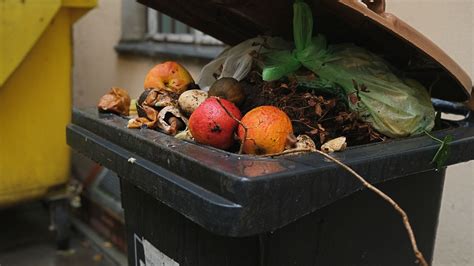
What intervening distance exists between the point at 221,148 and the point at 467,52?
1.32 metres

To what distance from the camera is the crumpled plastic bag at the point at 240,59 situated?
1492 millimetres

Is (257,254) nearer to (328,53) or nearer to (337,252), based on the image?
(337,252)

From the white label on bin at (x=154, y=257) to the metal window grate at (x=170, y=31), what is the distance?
2247mm

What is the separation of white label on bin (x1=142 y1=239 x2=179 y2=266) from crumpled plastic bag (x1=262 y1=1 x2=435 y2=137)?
1.83 ft

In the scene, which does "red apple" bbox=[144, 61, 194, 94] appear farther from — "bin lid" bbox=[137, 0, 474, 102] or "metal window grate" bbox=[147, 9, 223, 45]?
"metal window grate" bbox=[147, 9, 223, 45]

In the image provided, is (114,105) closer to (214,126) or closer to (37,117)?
(214,126)

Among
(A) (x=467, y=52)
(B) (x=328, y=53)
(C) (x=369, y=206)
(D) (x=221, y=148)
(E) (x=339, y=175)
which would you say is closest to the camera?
(E) (x=339, y=175)

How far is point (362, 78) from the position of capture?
4.38ft

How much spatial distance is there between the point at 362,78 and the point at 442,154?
0.28 m

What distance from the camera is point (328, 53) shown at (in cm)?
138

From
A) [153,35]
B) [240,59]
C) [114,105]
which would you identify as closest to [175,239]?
[114,105]

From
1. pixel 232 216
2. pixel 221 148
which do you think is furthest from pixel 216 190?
pixel 221 148

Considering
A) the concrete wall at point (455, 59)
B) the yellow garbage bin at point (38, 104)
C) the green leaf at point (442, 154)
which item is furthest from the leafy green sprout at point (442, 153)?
the yellow garbage bin at point (38, 104)

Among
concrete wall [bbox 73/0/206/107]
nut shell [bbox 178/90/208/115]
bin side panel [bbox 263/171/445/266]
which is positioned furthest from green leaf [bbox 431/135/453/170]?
concrete wall [bbox 73/0/206/107]
